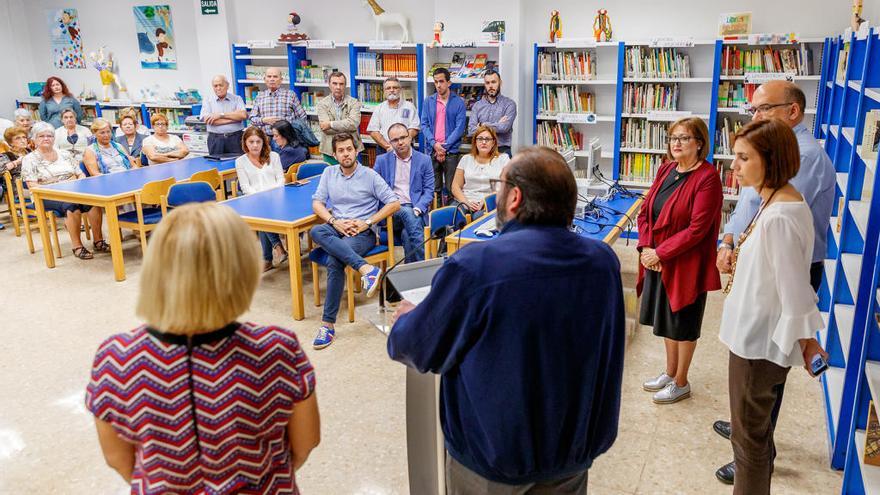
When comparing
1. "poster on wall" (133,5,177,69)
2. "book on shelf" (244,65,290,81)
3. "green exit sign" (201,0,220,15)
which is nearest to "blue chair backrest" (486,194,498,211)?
"book on shelf" (244,65,290,81)

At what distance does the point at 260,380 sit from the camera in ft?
4.33

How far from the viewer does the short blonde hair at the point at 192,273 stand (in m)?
1.20

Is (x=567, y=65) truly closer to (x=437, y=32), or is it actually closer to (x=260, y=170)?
(x=437, y=32)

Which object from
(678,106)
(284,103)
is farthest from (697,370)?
(284,103)

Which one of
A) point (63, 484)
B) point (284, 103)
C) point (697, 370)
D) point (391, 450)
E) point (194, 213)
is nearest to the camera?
point (194, 213)

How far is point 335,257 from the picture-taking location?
4.49 m

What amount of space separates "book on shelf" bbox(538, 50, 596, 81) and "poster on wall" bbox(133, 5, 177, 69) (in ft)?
17.8

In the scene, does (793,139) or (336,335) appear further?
(336,335)

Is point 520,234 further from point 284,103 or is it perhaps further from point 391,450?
point 284,103

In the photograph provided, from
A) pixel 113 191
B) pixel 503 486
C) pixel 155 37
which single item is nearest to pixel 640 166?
pixel 113 191

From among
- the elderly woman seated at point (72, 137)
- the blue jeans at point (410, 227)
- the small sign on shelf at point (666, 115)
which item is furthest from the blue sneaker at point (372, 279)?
the elderly woman seated at point (72, 137)

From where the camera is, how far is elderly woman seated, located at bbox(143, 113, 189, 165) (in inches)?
269

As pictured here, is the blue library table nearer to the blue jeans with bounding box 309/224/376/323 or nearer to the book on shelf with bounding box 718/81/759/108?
the blue jeans with bounding box 309/224/376/323

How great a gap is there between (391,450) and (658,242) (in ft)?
5.38
